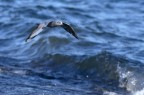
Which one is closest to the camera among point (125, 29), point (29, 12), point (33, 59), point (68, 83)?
point (68, 83)

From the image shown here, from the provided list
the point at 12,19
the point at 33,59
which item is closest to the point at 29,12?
the point at 12,19

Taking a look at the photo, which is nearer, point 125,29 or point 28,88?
point 28,88

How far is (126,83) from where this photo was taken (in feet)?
25.1

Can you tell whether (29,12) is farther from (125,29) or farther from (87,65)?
(87,65)

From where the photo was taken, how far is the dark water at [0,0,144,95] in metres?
7.42

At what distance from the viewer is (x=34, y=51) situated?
9461mm

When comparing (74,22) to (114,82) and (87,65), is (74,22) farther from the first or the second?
(114,82)

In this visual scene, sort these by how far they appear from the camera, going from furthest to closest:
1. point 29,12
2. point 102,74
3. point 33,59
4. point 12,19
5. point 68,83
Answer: point 29,12 < point 12,19 < point 33,59 < point 102,74 < point 68,83

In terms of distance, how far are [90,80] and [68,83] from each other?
40 cm

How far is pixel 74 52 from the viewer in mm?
9125

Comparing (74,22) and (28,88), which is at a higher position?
(28,88)

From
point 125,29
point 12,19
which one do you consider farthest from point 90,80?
point 12,19

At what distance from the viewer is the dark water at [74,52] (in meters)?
7.42

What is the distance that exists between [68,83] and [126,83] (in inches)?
33.3
